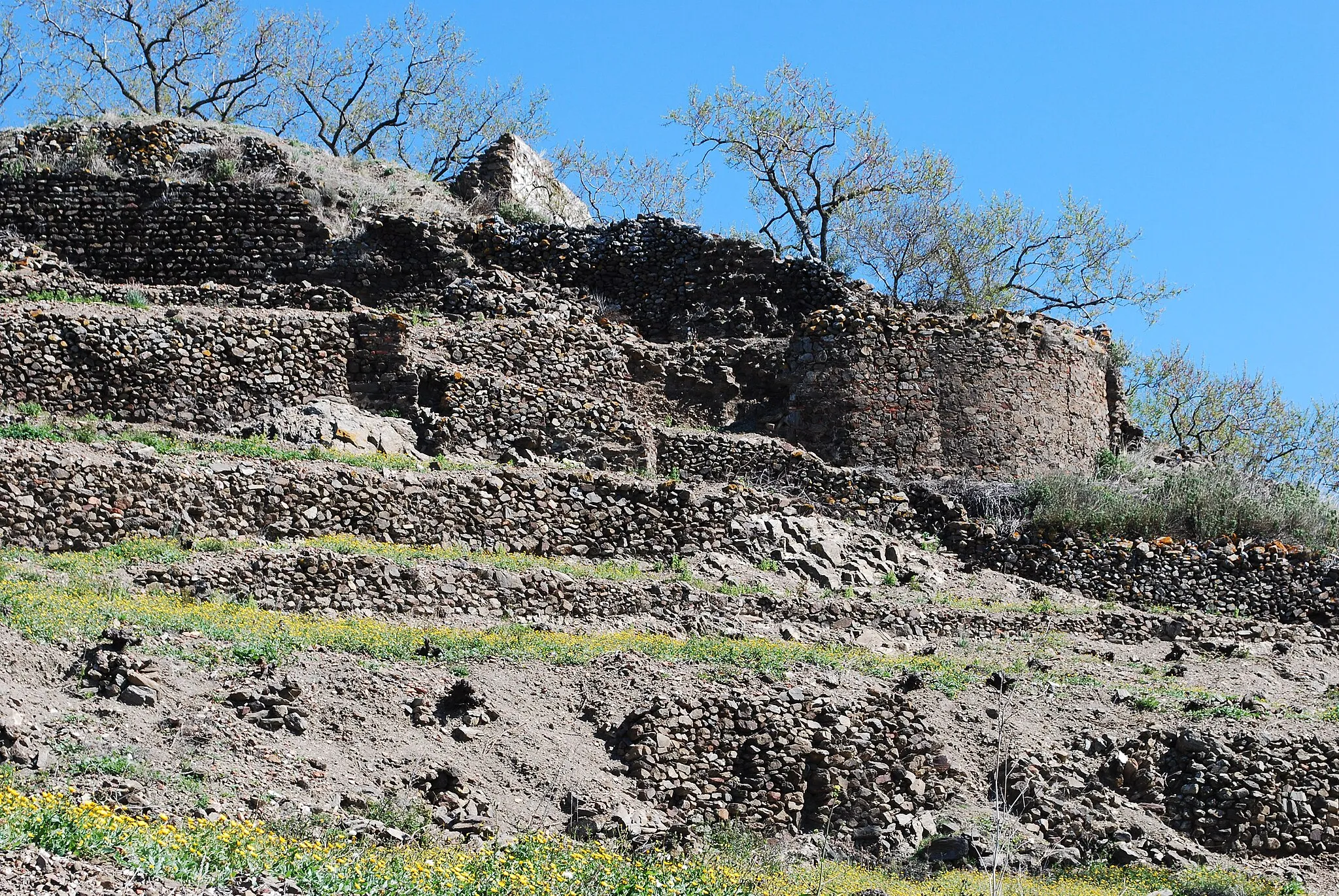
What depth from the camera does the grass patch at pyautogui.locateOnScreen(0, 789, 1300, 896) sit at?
857 cm

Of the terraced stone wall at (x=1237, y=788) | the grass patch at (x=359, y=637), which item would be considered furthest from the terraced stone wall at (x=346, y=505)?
the terraced stone wall at (x=1237, y=788)

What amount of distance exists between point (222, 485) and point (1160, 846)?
1137cm

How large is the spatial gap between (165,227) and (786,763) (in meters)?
16.7

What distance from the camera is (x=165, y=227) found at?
25719 millimetres

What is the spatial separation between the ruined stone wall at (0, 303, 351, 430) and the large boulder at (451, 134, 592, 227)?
7024 mm

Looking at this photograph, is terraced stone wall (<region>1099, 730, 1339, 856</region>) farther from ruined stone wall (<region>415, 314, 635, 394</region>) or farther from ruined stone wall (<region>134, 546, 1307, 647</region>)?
ruined stone wall (<region>415, 314, 635, 394</region>)

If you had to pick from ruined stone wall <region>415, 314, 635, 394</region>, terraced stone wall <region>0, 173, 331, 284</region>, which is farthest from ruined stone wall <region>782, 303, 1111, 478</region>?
terraced stone wall <region>0, 173, 331, 284</region>

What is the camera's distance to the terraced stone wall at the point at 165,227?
25469 mm

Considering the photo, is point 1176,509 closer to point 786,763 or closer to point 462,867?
point 786,763

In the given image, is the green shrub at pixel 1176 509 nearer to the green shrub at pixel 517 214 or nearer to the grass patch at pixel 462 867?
the grass patch at pixel 462 867

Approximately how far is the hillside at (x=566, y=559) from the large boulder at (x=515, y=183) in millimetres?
113

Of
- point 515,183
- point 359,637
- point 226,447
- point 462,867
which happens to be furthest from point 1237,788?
point 515,183

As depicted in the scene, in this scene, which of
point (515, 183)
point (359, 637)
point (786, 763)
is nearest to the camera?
point (786, 763)

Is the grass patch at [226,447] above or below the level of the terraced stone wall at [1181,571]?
above
